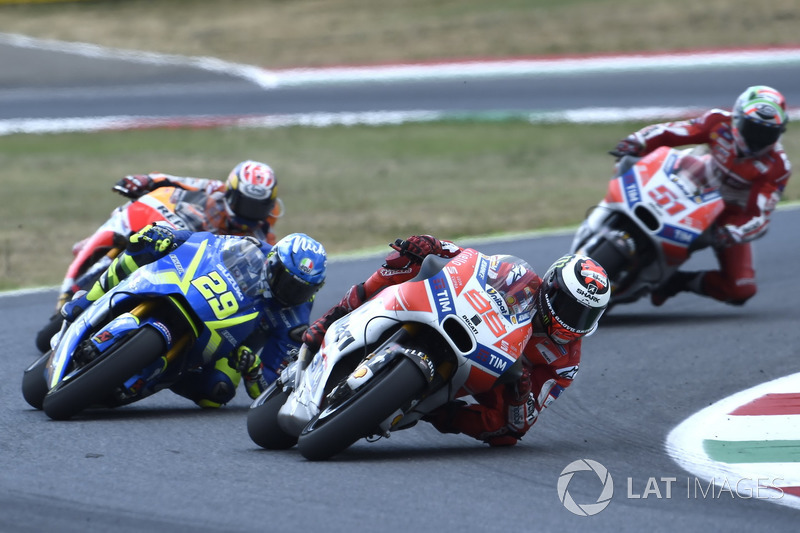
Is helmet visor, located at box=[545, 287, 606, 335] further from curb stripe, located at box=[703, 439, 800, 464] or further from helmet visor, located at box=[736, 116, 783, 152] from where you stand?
helmet visor, located at box=[736, 116, 783, 152]

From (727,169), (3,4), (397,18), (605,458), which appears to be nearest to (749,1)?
(397,18)

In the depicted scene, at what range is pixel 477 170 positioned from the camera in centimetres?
2006

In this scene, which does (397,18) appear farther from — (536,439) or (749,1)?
(536,439)

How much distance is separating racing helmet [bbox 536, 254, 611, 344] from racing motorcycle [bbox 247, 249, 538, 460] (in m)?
0.10

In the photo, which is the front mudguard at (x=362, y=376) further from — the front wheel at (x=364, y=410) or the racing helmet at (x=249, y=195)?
the racing helmet at (x=249, y=195)

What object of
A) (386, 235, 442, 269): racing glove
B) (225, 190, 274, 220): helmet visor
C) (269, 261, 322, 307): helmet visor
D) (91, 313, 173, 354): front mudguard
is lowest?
(225, 190, 274, 220): helmet visor

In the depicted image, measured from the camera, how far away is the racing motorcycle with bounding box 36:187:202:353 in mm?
8875

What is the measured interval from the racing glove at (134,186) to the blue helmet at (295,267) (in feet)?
8.75

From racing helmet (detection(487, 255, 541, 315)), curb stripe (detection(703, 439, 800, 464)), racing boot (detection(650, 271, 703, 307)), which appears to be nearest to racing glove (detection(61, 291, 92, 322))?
racing helmet (detection(487, 255, 541, 315))

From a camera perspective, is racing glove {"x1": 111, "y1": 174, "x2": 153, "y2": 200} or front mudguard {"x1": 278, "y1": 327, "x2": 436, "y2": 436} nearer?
front mudguard {"x1": 278, "y1": 327, "x2": 436, "y2": 436}

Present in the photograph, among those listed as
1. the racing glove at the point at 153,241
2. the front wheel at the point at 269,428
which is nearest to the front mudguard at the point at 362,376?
the front wheel at the point at 269,428

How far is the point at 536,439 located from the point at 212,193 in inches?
135

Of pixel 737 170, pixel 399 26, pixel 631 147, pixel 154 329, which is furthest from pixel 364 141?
pixel 154 329

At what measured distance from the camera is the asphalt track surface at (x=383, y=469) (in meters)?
4.92
